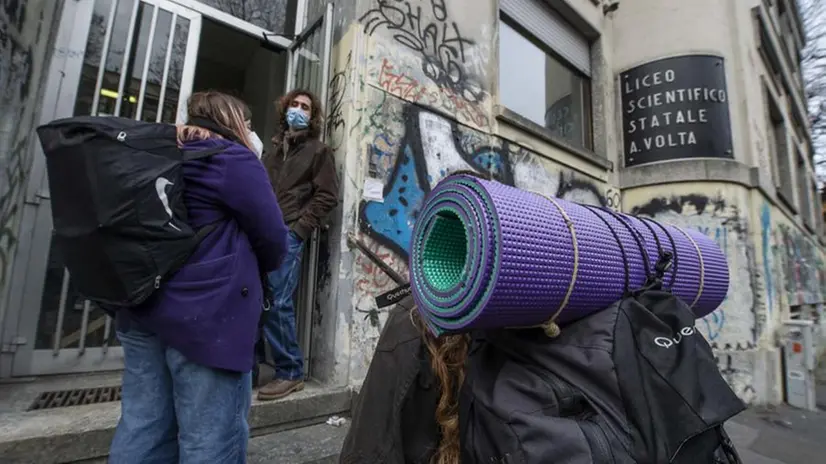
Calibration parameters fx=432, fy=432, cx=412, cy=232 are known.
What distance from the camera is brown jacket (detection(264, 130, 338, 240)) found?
9.12 feet

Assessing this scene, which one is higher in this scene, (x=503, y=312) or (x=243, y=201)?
(x=243, y=201)

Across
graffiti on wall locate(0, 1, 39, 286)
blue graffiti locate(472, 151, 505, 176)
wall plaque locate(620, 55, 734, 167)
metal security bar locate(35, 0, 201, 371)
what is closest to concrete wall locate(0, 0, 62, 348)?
graffiti on wall locate(0, 1, 39, 286)

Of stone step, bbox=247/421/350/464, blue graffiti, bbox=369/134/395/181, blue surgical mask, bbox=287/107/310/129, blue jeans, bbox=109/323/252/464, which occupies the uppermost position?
blue surgical mask, bbox=287/107/310/129

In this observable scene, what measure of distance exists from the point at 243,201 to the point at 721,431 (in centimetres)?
151

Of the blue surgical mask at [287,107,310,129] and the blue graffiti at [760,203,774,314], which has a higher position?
the blue surgical mask at [287,107,310,129]

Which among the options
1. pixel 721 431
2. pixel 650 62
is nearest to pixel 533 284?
pixel 721 431

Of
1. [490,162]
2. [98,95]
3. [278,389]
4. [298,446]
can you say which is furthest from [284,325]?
[490,162]

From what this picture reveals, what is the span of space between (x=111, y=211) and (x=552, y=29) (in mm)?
5722

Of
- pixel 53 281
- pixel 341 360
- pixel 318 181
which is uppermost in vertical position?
pixel 318 181

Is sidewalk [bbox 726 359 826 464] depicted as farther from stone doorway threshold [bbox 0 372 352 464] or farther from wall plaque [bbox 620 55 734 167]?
stone doorway threshold [bbox 0 372 352 464]

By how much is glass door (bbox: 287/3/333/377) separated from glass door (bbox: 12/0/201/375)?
801 mm

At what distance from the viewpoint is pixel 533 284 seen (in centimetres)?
88

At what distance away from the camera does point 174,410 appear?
4.95 ft

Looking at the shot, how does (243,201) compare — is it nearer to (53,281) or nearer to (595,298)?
(595,298)
